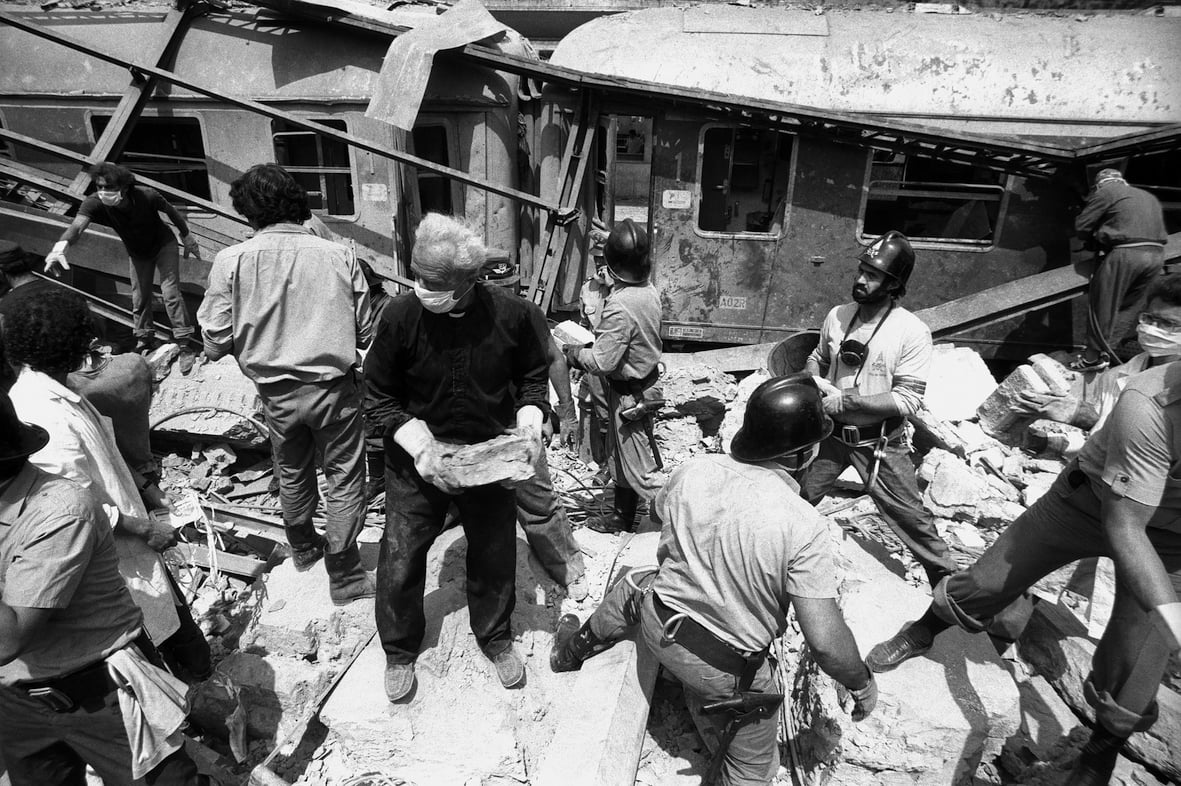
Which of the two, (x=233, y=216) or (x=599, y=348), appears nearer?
(x=599, y=348)

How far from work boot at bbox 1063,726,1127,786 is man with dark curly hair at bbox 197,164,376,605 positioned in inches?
139

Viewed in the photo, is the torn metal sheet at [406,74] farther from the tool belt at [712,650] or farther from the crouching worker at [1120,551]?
the crouching worker at [1120,551]

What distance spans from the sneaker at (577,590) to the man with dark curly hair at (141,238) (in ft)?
15.6

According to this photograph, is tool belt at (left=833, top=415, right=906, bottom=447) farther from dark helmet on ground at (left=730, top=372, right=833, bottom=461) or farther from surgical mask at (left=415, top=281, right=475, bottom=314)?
surgical mask at (left=415, top=281, right=475, bottom=314)

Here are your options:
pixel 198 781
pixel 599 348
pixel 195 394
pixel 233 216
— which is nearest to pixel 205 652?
pixel 198 781

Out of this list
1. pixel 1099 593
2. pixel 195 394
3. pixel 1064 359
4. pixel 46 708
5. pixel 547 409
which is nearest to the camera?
pixel 46 708

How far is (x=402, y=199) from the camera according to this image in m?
7.62

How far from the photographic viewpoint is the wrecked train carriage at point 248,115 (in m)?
7.33

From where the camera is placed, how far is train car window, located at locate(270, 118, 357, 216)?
7559mm

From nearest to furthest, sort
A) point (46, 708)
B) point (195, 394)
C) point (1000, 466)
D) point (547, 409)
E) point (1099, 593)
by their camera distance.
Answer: point (46, 708), point (547, 409), point (1099, 593), point (1000, 466), point (195, 394)

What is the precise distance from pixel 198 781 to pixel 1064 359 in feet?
26.1

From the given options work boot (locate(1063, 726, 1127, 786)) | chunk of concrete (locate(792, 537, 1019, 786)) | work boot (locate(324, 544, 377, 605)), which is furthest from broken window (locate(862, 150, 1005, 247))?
work boot (locate(324, 544, 377, 605))

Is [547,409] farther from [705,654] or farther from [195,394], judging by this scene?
[195,394]

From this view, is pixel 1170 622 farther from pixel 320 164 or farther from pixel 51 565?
pixel 320 164
